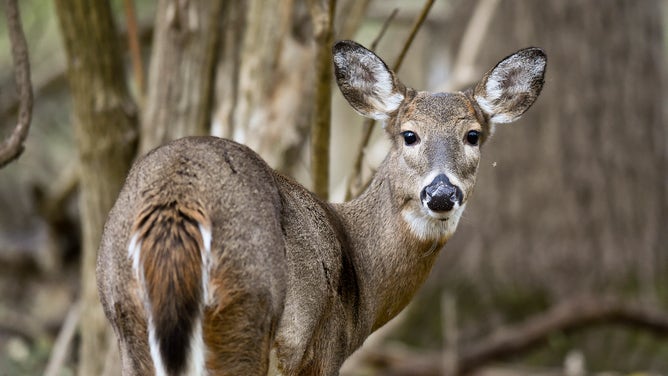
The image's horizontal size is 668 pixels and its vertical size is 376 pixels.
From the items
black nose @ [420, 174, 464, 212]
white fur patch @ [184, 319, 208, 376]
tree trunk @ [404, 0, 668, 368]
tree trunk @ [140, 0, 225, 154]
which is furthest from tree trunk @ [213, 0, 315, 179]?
tree trunk @ [404, 0, 668, 368]

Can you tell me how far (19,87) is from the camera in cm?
654

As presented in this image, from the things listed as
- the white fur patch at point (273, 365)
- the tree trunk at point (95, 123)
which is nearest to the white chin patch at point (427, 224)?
the white fur patch at point (273, 365)

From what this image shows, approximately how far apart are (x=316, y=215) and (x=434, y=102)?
3.73ft

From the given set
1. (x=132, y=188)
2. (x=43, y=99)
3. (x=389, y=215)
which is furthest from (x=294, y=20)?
(x=43, y=99)

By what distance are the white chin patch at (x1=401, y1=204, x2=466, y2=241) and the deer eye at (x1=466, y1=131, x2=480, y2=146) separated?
1.35 feet

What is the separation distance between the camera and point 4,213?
45.6 ft

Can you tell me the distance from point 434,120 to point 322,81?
88 cm

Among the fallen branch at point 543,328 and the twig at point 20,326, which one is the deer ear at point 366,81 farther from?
the twig at point 20,326

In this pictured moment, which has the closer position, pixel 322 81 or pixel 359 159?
pixel 322 81

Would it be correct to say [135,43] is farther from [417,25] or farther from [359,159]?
[417,25]

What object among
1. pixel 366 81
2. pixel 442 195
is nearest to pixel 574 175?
pixel 366 81

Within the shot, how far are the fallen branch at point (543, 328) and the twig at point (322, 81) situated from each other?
4416 millimetres

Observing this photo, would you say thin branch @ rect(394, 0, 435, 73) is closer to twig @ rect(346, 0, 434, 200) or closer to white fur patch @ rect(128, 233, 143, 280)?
twig @ rect(346, 0, 434, 200)

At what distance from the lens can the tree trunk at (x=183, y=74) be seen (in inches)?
306
